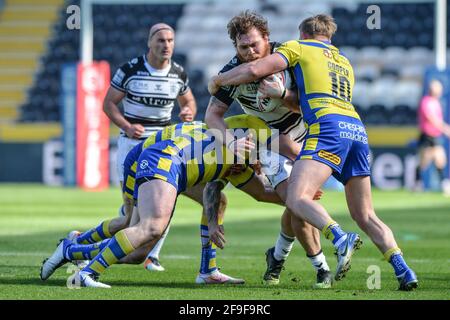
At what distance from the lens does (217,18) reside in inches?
1188

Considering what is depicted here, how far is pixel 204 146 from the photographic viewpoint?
7.93 meters

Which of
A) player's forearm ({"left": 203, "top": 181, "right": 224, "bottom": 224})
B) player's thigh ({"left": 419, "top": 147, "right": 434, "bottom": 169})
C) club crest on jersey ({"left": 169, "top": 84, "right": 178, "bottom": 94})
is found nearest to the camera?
player's forearm ({"left": 203, "top": 181, "right": 224, "bottom": 224})

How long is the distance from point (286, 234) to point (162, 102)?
2.46m

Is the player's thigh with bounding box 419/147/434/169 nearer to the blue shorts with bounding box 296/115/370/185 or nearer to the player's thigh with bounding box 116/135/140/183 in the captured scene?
the player's thigh with bounding box 116/135/140/183

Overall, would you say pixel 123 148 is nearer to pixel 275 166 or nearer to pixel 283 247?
pixel 283 247

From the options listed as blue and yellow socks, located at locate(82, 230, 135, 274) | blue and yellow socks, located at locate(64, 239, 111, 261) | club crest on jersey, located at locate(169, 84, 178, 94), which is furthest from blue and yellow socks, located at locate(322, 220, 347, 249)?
club crest on jersey, located at locate(169, 84, 178, 94)

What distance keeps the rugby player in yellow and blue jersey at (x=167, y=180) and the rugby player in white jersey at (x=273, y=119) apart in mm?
132

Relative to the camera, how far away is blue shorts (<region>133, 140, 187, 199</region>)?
25.3 feet

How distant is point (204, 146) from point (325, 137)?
0.93 metres

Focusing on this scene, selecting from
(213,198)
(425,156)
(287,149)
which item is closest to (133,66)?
(213,198)

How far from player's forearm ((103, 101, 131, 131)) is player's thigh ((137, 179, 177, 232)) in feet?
8.65

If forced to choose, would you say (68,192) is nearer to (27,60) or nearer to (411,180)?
(411,180)

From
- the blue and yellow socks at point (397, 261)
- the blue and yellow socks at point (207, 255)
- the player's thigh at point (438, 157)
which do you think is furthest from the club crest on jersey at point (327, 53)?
the player's thigh at point (438, 157)
